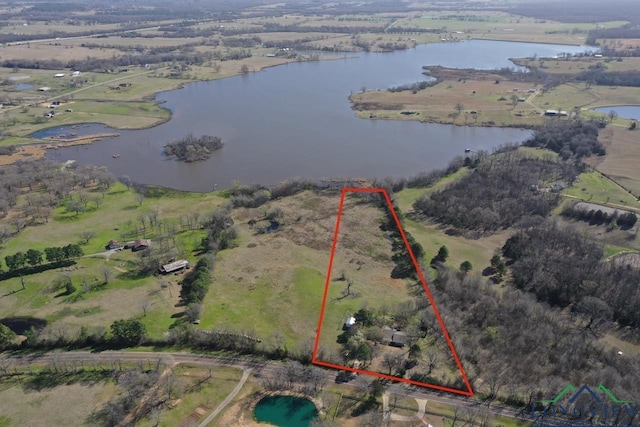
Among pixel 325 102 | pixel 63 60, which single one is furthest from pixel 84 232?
pixel 63 60

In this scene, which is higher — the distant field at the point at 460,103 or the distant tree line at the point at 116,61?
the distant tree line at the point at 116,61

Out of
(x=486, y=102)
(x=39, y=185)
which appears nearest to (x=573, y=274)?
(x=39, y=185)

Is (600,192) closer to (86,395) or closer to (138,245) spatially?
(138,245)

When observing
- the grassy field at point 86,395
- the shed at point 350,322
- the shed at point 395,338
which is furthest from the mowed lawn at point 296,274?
the grassy field at point 86,395

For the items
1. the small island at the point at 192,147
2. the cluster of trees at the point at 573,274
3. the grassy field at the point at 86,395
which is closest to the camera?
the grassy field at the point at 86,395

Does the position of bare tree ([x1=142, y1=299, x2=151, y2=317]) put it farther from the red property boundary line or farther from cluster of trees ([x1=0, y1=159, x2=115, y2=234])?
cluster of trees ([x1=0, y1=159, x2=115, y2=234])

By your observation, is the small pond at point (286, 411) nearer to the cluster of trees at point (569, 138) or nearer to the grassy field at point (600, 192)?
the grassy field at point (600, 192)
